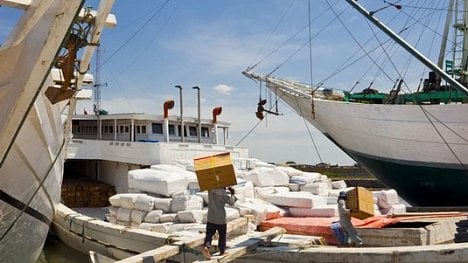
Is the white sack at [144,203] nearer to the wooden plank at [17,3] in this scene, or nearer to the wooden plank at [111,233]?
the wooden plank at [111,233]

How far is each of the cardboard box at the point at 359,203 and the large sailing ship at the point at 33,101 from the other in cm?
472

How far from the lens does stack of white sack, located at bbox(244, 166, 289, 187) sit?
40.4 ft

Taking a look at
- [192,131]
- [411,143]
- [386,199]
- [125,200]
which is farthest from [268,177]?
[192,131]

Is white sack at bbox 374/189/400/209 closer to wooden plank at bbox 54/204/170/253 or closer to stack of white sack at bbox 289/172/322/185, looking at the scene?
stack of white sack at bbox 289/172/322/185

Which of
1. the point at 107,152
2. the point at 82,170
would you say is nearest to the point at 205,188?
the point at 107,152

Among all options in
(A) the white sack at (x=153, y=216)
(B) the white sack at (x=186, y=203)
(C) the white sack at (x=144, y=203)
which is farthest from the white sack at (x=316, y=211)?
(C) the white sack at (x=144, y=203)

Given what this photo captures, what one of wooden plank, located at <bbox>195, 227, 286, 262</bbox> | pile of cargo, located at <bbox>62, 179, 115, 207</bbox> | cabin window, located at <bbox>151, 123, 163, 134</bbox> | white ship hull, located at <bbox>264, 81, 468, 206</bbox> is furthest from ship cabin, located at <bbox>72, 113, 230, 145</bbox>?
wooden plank, located at <bbox>195, 227, 286, 262</bbox>

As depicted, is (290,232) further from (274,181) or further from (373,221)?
(274,181)

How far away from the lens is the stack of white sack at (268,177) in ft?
40.4

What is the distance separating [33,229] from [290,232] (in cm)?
461

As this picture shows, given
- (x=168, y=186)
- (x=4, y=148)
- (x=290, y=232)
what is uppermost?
(x=4, y=148)

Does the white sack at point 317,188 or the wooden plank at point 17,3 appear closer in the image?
the wooden plank at point 17,3

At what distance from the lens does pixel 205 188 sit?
22.8ft

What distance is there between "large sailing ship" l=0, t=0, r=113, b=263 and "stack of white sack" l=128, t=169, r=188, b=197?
2400 mm
